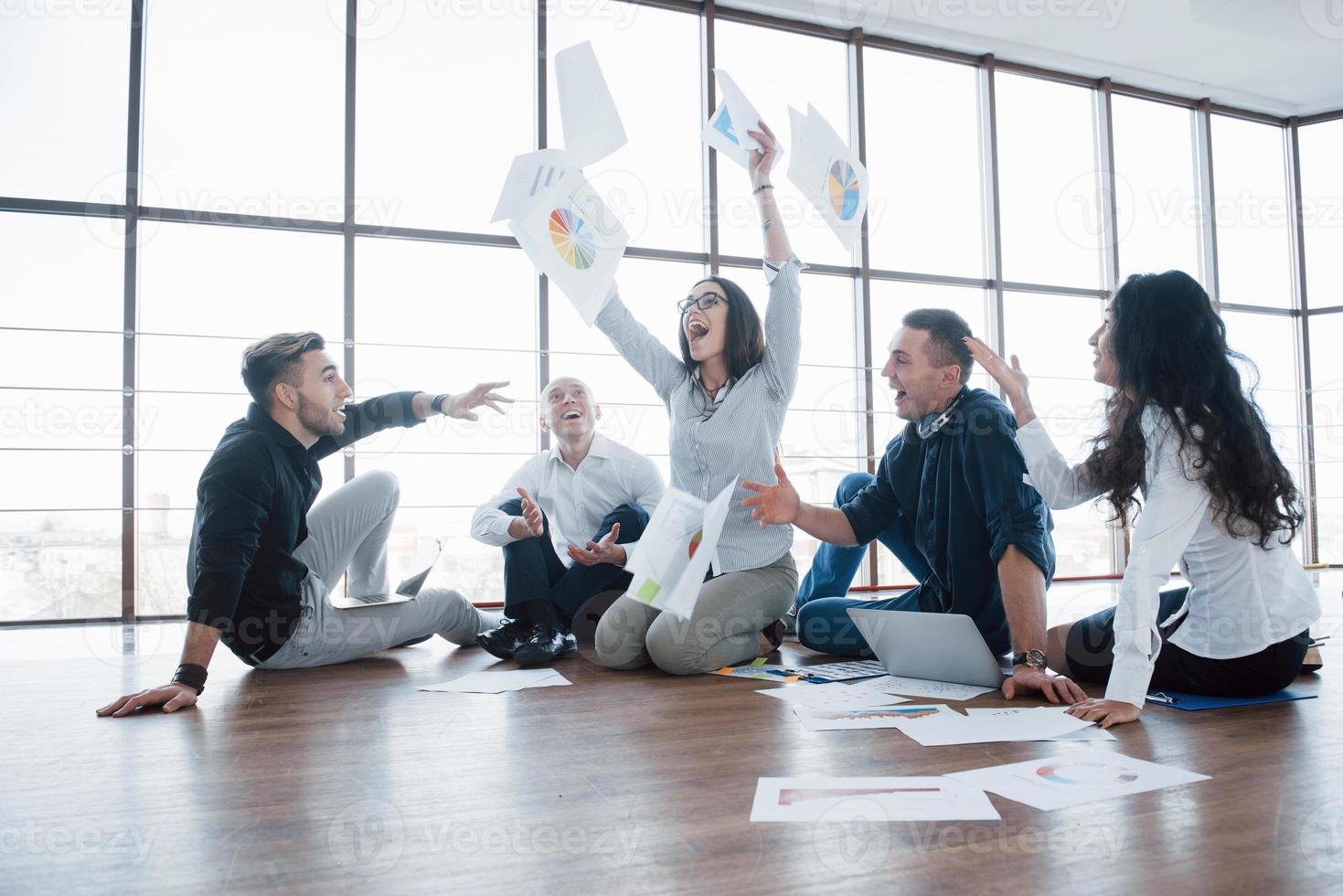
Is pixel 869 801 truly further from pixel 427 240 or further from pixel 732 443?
pixel 427 240

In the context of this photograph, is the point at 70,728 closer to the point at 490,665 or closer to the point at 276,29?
the point at 490,665

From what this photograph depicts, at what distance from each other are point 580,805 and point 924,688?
89 centimetres

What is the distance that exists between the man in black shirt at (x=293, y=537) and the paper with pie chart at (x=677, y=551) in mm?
749

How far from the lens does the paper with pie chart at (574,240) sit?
6.79 feet

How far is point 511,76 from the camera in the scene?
13.6 ft

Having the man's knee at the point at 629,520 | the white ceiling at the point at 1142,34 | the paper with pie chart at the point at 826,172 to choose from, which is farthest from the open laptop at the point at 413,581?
the white ceiling at the point at 1142,34

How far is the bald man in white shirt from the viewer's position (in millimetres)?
2143

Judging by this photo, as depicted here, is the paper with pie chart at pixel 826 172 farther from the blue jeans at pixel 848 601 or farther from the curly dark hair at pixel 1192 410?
the curly dark hair at pixel 1192 410

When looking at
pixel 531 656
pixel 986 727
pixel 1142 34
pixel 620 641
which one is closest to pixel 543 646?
pixel 531 656

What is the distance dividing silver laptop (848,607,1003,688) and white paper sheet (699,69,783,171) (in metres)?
1.12

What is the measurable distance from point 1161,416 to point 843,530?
2.32ft

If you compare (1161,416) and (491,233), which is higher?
(491,233)

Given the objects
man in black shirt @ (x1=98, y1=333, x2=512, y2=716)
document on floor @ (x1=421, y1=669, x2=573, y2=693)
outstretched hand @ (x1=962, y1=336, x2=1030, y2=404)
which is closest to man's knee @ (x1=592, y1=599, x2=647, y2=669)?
document on floor @ (x1=421, y1=669, x2=573, y2=693)

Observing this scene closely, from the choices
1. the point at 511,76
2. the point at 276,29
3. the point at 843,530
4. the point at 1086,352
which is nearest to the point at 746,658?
the point at 843,530
